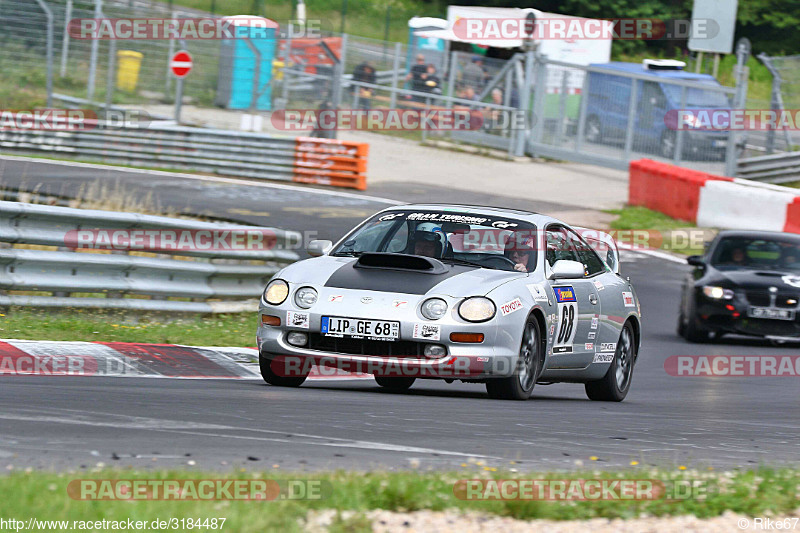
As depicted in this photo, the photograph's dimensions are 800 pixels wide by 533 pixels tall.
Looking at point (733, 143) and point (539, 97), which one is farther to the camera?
point (539, 97)

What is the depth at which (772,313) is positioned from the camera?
14820 millimetres

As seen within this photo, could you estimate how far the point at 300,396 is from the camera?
8109 millimetres

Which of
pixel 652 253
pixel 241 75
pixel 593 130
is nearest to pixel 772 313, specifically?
pixel 652 253

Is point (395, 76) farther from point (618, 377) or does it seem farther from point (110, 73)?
point (618, 377)

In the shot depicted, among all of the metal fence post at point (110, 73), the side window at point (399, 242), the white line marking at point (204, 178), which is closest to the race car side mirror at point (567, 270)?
the side window at point (399, 242)

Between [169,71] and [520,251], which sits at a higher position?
[169,71]

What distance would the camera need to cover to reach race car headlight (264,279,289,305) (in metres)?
8.60

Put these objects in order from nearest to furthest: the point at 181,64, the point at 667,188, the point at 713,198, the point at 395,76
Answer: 1. the point at 713,198
2. the point at 667,188
3. the point at 181,64
4. the point at 395,76

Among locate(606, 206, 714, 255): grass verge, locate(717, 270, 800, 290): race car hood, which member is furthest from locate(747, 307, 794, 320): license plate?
locate(606, 206, 714, 255): grass verge

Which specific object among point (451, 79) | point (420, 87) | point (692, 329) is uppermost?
point (451, 79)

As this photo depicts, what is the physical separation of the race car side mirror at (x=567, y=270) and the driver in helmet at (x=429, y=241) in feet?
2.61

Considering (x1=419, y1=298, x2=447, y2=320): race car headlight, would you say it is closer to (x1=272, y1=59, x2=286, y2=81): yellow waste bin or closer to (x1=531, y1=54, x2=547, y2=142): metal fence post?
(x1=272, y1=59, x2=286, y2=81): yellow waste bin

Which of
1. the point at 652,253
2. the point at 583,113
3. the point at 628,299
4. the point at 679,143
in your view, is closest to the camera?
the point at 628,299

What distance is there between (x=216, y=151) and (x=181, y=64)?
3.92 metres
